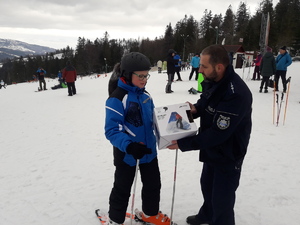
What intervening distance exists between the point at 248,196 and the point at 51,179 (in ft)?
10.0

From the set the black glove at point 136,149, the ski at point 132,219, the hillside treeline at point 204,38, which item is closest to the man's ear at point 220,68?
the black glove at point 136,149

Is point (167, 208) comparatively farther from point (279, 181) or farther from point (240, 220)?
point (279, 181)

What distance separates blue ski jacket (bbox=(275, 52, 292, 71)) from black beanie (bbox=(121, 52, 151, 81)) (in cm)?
935

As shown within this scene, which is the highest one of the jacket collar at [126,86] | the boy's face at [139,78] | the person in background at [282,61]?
the person in background at [282,61]

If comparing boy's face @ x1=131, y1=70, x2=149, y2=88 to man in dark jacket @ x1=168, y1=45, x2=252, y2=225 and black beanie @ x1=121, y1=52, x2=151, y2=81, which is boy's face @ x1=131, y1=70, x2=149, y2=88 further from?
man in dark jacket @ x1=168, y1=45, x2=252, y2=225

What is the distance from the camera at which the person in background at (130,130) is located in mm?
1987

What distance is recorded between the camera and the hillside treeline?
4516cm

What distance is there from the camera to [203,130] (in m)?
2.12

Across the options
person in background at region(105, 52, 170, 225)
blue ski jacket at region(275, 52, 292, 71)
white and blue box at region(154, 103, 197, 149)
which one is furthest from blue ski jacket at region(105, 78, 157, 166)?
blue ski jacket at region(275, 52, 292, 71)

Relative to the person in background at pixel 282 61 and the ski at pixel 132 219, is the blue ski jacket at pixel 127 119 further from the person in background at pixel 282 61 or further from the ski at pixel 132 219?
the person in background at pixel 282 61

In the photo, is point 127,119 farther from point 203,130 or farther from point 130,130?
point 203,130

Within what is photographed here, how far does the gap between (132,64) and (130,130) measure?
0.62 m

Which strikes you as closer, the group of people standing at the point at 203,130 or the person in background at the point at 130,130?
the group of people standing at the point at 203,130

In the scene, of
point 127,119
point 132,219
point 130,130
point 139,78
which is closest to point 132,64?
point 139,78
